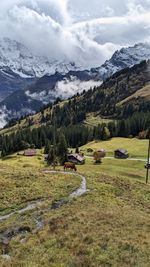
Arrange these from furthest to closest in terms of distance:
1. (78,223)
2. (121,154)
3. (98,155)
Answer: (121,154)
(98,155)
(78,223)

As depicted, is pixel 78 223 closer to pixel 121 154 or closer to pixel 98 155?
pixel 98 155

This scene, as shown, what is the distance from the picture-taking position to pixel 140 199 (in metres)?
54.3

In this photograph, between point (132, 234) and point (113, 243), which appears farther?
point (132, 234)

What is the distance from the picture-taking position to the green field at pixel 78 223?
102 feet

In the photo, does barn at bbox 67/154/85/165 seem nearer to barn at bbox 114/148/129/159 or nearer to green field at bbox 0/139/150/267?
barn at bbox 114/148/129/159

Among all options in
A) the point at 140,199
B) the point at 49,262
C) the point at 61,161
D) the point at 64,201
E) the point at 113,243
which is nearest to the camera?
the point at 49,262

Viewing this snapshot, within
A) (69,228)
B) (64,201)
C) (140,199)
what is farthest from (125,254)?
(140,199)

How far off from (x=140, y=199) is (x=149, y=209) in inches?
207

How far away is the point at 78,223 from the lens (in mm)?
38938

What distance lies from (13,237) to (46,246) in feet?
14.0

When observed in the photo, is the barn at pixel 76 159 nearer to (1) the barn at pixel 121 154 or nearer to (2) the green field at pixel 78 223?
(1) the barn at pixel 121 154

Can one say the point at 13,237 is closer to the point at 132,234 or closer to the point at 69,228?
the point at 69,228

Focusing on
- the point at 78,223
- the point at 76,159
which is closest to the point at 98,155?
the point at 76,159

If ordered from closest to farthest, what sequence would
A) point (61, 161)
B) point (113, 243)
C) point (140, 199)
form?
point (113, 243) < point (140, 199) < point (61, 161)
